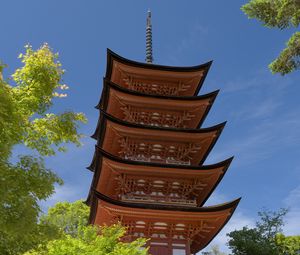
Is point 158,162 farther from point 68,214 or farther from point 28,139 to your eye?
point 68,214

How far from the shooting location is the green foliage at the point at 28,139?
6.88 m

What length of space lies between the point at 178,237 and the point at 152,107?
7.62m

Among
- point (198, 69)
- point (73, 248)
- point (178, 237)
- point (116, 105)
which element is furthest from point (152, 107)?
point (73, 248)

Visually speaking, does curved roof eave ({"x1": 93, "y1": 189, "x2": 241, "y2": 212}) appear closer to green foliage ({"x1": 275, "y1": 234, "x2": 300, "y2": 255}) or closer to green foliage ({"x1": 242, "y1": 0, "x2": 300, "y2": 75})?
green foliage ({"x1": 242, "y1": 0, "x2": 300, "y2": 75})

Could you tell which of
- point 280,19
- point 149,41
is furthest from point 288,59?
point 149,41

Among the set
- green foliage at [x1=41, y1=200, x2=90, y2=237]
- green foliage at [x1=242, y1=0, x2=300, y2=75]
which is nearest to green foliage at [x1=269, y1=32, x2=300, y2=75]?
green foliage at [x1=242, y1=0, x2=300, y2=75]

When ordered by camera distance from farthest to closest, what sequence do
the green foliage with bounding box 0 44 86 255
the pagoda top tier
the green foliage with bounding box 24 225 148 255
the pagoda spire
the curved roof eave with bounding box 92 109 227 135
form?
the pagoda spire, the pagoda top tier, the curved roof eave with bounding box 92 109 227 135, the green foliage with bounding box 24 225 148 255, the green foliage with bounding box 0 44 86 255

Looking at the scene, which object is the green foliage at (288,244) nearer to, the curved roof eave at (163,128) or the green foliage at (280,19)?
the curved roof eave at (163,128)

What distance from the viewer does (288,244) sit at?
99.0 ft

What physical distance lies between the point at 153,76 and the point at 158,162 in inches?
240

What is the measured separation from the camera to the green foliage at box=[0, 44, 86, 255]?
22.6ft

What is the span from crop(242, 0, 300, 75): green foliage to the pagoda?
6674mm

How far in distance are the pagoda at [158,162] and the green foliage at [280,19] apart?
6674 millimetres

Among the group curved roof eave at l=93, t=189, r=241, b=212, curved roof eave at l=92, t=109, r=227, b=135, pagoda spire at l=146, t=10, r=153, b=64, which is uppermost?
pagoda spire at l=146, t=10, r=153, b=64
